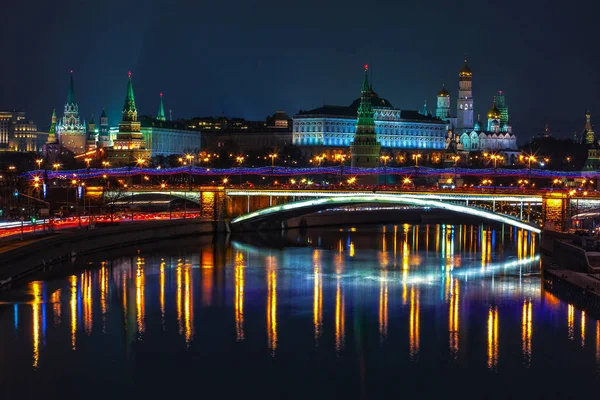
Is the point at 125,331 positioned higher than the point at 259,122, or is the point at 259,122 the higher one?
the point at 259,122

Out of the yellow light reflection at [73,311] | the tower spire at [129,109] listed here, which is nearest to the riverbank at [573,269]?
the yellow light reflection at [73,311]

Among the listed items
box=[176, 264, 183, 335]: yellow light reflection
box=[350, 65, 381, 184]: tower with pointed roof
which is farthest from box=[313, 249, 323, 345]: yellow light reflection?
box=[350, 65, 381, 184]: tower with pointed roof

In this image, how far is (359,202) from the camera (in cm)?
5038

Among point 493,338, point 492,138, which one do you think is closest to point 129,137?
point 492,138

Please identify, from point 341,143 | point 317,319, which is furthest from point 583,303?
point 341,143

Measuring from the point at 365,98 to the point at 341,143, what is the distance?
41.7 meters

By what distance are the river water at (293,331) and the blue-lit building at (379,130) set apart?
97786 mm

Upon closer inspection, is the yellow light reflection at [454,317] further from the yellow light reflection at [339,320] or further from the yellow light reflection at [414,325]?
the yellow light reflection at [339,320]

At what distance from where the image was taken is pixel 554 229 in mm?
43781

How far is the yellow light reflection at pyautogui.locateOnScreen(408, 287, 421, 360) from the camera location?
2568 cm

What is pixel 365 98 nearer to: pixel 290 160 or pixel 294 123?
pixel 290 160

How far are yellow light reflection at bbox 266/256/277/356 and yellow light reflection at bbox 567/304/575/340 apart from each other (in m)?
7.25

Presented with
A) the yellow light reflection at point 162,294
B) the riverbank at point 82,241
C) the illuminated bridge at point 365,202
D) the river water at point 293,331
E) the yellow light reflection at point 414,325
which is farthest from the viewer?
the illuminated bridge at point 365,202

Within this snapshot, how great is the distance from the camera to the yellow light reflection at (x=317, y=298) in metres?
28.2
